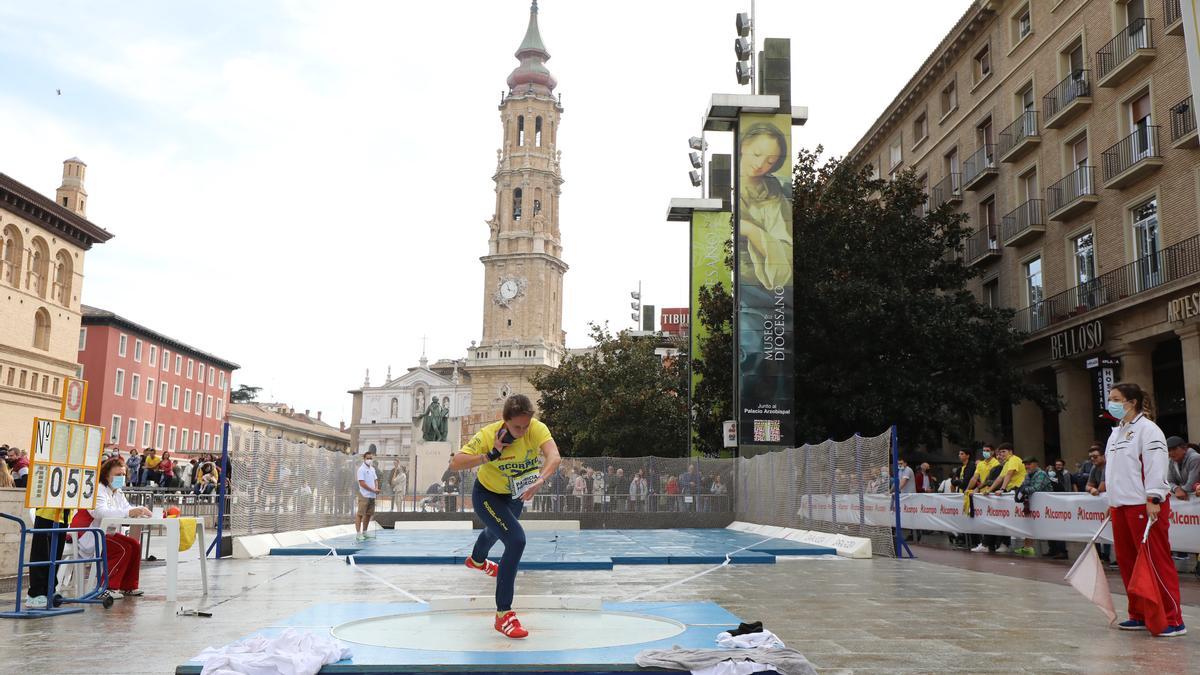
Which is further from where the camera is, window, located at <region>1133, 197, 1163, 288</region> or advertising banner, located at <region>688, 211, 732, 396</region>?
advertising banner, located at <region>688, 211, 732, 396</region>

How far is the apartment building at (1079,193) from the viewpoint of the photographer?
79.3 ft

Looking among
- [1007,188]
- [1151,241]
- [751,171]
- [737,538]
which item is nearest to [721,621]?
[737,538]

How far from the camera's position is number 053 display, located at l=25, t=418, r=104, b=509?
931cm

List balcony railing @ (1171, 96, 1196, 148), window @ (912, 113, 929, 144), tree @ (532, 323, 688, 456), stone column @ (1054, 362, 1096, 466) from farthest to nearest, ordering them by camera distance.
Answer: tree @ (532, 323, 688, 456) < window @ (912, 113, 929, 144) < stone column @ (1054, 362, 1096, 466) < balcony railing @ (1171, 96, 1196, 148)

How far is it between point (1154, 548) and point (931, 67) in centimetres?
3263

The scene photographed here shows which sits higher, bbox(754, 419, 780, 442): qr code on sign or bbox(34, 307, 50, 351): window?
bbox(34, 307, 50, 351): window

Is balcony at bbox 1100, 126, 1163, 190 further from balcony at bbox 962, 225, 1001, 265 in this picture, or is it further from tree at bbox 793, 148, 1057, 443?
balcony at bbox 962, 225, 1001, 265

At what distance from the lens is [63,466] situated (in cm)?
962

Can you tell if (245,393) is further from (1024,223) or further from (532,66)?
(1024,223)

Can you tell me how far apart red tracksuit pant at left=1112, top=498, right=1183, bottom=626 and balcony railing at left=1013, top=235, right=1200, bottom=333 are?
695 inches

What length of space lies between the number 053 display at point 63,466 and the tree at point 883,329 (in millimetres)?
22448

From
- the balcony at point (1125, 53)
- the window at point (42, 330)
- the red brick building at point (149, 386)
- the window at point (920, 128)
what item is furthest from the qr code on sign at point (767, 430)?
the red brick building at point (149, 386)

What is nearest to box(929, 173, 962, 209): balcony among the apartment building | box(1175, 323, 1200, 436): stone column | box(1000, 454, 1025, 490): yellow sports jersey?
the apartment building

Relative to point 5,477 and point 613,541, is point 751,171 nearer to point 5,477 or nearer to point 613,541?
point 613,541
